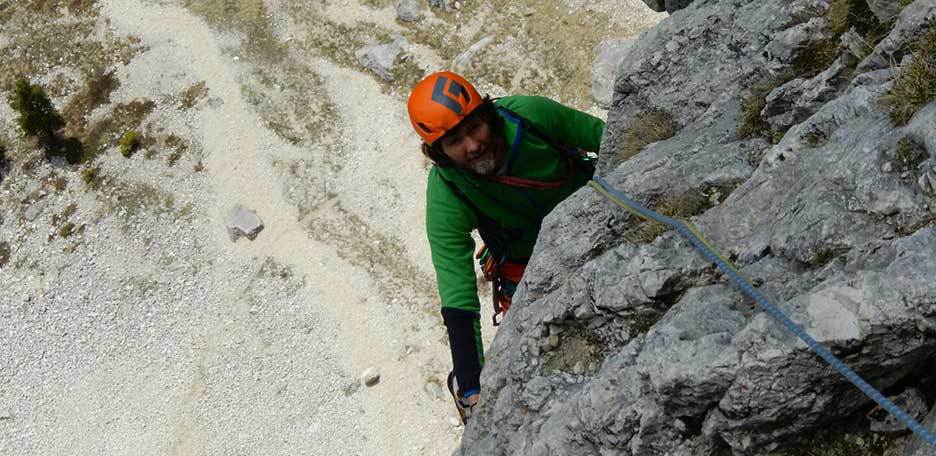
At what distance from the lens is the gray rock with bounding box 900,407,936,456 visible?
13.8 feet

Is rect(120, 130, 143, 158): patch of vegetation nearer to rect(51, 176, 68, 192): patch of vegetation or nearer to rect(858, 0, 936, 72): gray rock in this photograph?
rect(51, 176, 68, 192): patch of vegetation

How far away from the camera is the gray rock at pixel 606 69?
78.0ft

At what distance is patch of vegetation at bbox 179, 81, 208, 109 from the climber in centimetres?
2376

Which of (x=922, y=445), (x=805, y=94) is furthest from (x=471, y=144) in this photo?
(x=922, y=445)

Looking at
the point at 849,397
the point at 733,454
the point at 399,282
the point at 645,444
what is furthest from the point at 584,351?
the point at 399,282

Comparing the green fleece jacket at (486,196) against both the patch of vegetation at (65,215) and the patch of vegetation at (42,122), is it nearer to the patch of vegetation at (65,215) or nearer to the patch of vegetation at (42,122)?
the patch of vegetation at (65,215)

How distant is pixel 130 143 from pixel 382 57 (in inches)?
424

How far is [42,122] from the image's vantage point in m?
29.6

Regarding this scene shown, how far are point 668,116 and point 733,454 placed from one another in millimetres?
3942

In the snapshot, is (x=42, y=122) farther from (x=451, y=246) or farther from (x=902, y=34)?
(x=902, y=34)

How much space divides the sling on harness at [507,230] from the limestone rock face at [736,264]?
55cm

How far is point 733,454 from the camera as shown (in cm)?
516

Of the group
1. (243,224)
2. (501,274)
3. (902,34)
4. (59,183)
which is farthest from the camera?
(59,183)

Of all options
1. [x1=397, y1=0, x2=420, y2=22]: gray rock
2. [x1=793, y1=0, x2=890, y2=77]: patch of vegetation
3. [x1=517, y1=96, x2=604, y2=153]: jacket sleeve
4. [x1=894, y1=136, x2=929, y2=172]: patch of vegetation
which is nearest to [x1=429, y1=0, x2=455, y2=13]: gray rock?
[x1=397, y1=0, x2=420, y2=22]: gray rock
